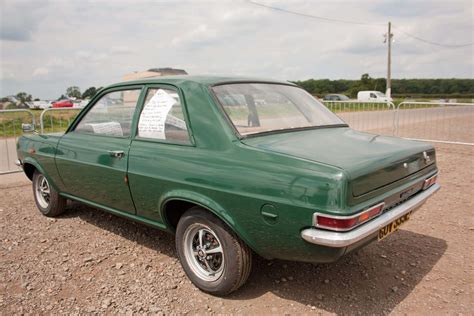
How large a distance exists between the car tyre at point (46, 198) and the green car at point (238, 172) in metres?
0.71

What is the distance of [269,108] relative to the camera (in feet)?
11.3

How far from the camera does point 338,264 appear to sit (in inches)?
138

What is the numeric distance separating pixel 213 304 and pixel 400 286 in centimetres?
154

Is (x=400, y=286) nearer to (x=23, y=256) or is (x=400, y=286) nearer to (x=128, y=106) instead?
(x=128, y=106)

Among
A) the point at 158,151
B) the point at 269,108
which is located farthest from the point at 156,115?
the point at 269,108

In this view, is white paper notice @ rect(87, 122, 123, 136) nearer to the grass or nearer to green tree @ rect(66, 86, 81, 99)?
the grass

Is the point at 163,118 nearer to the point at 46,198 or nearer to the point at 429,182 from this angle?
the point at 429,182

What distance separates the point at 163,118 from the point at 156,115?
0.10 meters

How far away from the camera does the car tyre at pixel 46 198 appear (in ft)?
15.4

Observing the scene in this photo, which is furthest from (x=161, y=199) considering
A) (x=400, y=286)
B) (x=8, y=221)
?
(x=8, y=221)

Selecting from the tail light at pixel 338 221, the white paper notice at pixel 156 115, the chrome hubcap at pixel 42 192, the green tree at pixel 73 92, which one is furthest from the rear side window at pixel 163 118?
the green tree at pixel 73 92

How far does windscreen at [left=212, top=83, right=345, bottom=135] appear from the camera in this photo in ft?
9.91

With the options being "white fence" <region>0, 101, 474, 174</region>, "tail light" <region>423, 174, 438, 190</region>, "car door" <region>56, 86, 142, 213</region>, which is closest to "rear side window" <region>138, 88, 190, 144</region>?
"car door" <region>56, 86, 142, 213</region>

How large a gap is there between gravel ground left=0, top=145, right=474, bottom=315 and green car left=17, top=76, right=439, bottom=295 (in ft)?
1.07
